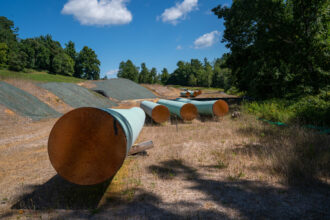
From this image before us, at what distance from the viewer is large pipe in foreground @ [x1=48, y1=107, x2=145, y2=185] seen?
344 cm

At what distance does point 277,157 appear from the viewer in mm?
5242

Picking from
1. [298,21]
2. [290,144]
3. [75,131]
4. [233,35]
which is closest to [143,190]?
[75,131]

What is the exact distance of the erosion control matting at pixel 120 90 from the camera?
113 ft

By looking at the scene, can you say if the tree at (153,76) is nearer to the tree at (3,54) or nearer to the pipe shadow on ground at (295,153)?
the tree at (3,54)

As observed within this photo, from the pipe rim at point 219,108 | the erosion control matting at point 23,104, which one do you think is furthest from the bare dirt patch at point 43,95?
the pipe rim at point 219,108

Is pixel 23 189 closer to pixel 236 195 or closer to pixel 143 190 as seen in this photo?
pixel 143 190

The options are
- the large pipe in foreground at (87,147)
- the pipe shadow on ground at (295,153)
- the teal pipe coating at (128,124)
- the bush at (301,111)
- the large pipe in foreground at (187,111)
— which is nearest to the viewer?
the large pipe in foreground at (87,147)

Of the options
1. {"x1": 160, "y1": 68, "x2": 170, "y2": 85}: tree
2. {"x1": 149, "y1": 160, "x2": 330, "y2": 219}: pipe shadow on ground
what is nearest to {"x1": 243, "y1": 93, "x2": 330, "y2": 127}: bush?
{"x1": 149, "y1": 160, "x2": 330, "y2": 219}: pipe shadow on ground

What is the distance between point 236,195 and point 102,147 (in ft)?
9.10

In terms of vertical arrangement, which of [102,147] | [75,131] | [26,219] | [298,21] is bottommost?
[26,219]

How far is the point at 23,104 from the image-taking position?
15430 mm

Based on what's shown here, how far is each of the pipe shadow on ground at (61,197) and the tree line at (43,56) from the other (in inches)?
2867

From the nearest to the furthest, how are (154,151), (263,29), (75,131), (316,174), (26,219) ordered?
(26,219)
(75,131)
(316,174)
(154,151)
(263,29)

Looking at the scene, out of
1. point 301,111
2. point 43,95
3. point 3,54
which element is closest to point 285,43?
point 301,111
